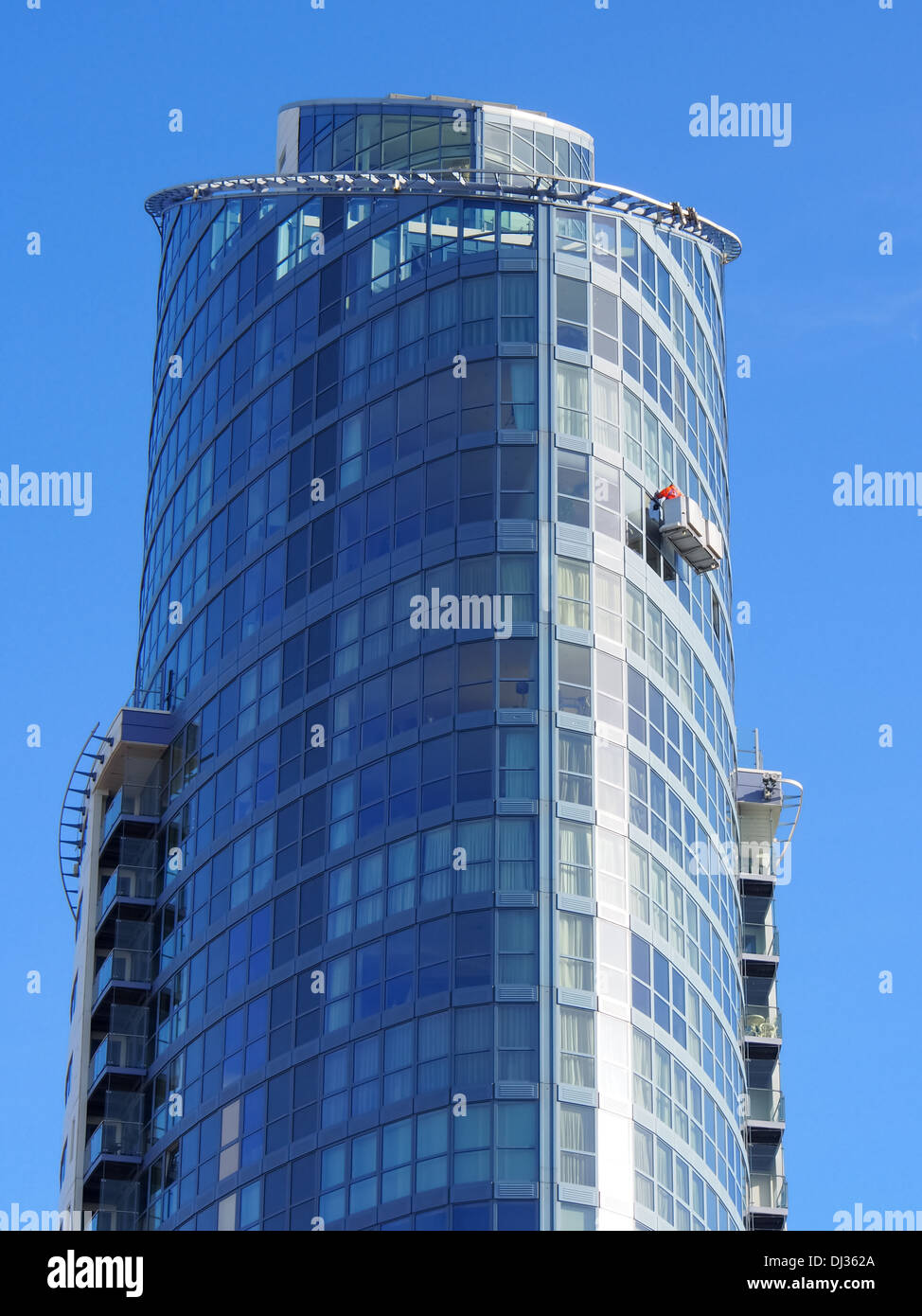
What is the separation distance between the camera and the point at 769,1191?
8931cm

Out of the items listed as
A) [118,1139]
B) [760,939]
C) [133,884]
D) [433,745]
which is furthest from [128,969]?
[760,939]

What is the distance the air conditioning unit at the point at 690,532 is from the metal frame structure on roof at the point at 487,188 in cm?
1029

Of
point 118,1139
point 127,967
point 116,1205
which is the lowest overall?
point 116,1205

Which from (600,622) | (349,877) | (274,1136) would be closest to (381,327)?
(600,622)

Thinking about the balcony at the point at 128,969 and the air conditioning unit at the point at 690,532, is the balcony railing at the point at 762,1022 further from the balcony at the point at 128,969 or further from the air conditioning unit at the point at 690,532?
the balcony at the point at 128,969

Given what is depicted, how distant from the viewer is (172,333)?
99.6 metres

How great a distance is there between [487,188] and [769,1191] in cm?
3583

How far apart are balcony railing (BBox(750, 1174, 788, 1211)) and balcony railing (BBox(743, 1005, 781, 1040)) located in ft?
17.2

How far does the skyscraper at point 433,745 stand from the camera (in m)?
74.3

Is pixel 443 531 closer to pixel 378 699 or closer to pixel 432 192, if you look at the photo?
pixel 378 699

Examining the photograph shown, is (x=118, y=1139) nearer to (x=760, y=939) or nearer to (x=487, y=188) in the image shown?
(x=760, y=939)

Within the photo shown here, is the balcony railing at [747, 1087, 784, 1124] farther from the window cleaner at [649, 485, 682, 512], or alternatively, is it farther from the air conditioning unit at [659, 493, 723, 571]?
the window cleaner at [649, 485, 682, 512]
